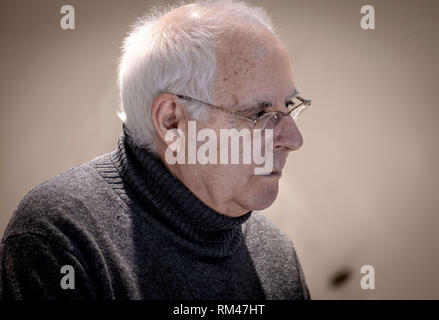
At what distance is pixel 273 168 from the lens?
109 centimetres

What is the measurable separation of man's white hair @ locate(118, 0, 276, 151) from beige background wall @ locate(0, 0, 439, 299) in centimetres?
55

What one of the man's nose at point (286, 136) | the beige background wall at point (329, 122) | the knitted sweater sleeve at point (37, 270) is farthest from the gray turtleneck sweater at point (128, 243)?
the beige background wall at point (329, 122)

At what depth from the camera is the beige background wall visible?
1603 mm

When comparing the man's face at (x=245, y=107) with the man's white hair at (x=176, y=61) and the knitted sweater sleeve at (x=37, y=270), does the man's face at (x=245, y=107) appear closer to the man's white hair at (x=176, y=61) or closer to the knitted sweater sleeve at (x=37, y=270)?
the man's white hair at (x=176, y=61)

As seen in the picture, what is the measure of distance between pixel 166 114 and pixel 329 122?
32.7 inches

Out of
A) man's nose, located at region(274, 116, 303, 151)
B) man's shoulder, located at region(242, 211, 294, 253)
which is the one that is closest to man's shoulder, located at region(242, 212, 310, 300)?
man's shoulder, located at region(242, 211, 294, 253)

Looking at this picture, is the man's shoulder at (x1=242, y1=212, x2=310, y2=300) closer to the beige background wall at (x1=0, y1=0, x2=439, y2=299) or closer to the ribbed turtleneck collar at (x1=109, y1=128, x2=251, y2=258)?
the ribbed turtleneck collar at (x1=109, y1=128, x2=251, y2=258)

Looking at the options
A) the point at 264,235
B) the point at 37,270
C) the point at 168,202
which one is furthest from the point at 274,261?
→ the point at 37,270

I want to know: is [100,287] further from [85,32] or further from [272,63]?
[85,32]

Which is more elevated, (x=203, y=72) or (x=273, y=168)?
(x=203, y=72)

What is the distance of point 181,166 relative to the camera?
1096 mm

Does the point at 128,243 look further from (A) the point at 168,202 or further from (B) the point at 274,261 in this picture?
(B) the point at 274,261
